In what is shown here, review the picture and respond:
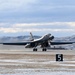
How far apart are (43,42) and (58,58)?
4354 cm

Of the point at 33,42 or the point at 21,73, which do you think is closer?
the point at 21,73

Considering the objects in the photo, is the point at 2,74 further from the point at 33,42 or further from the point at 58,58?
the point at 33,42

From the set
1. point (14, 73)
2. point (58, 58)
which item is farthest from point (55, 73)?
point (58, 58)

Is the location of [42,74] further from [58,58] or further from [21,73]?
[58,58]

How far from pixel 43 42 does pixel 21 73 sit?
6217 centimetres

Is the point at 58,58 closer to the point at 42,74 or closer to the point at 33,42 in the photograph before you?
the point at 42,74

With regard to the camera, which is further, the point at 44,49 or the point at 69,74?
the point at 44,49

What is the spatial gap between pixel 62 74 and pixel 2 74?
4427 millimetres

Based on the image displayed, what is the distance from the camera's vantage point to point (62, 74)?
88.9 ft

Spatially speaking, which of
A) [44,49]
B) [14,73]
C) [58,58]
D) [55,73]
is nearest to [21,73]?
[14,73]

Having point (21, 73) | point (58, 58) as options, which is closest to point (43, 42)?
point (58, 58)

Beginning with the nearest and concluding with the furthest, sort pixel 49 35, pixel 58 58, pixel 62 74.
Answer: pixel 62 74 → pixel 58 58 → pixel 49 35

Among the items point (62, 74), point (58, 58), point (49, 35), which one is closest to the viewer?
point (62, 74)

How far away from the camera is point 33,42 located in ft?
300
